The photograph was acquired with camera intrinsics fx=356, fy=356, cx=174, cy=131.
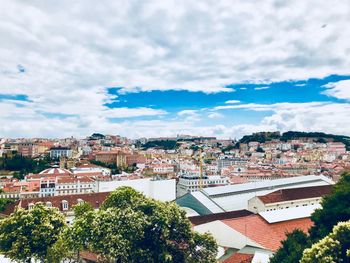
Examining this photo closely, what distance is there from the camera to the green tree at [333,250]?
40.8 ft

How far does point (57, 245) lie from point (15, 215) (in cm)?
501

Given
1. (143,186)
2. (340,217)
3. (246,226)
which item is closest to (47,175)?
(143,186)

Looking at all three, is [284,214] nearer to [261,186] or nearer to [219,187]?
[219,187]

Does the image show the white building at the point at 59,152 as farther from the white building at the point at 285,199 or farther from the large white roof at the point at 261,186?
the white building at the point at 285,199

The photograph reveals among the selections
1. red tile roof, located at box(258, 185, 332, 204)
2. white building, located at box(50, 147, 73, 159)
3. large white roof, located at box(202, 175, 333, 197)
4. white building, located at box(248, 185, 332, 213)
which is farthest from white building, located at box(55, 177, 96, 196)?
white building, located at box(50, 147, 73, 159)

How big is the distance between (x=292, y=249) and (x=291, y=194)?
2585 centimetres

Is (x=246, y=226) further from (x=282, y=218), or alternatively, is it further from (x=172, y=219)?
(x=172, y=219)

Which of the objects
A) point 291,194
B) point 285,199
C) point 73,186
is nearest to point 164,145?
point 73,186

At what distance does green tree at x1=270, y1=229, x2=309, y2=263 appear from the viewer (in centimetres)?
1541

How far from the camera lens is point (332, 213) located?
17.6 meters

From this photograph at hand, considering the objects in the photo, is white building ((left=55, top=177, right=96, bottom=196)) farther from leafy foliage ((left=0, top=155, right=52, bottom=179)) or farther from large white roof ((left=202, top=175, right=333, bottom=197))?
large white roof ((left=202, top=175, right=333, bottom=197))

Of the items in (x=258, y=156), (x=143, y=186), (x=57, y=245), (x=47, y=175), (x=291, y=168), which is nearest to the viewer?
(x=57, y=245)

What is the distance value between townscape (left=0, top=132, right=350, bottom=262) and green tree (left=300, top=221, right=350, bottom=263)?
27.0 ft

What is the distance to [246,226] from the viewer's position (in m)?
25.3
